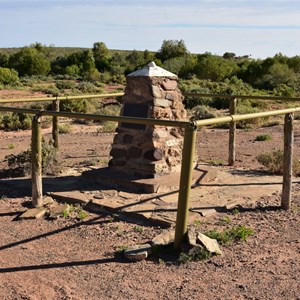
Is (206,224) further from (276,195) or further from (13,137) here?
(13,137)

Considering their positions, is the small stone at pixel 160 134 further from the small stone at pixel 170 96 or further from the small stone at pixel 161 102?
the small stone at pixel 170 96

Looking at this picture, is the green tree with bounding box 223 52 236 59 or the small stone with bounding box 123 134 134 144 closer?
the small stone with bounding box 123 134 134 144

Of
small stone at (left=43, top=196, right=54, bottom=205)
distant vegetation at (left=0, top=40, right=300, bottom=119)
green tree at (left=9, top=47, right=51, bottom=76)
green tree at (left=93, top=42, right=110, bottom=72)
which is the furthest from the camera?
green tree at (left=93, top=42, right=110, bottom=72)

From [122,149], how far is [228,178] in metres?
1.65

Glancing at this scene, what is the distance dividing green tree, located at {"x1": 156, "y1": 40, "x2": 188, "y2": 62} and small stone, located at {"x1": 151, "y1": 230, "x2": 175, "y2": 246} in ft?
160

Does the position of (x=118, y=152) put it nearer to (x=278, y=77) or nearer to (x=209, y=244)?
(x=209, y=244)

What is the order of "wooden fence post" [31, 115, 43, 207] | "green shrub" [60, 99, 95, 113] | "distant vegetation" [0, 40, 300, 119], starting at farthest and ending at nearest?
"distant vegetation" [0, 40, 300, 119], "green shrub" [60, 99, 95, 113], "wooden fence post" [31, 115, 43, 207]

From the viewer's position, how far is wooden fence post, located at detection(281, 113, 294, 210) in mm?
6043

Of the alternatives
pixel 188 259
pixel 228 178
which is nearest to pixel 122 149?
pixel 228 178

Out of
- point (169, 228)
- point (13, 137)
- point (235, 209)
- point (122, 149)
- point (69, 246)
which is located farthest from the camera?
point (13, 137)

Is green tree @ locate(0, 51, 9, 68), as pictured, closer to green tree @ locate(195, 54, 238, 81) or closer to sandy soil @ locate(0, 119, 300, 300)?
green tree @ locate(195, 54, 238, 81)

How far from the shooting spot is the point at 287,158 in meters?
6.07

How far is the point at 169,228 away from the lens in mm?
5469

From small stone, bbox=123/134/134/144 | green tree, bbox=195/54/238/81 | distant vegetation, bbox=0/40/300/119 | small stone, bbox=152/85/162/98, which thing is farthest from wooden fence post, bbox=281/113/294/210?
green tree, bbox=195/54/238/81
